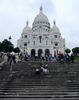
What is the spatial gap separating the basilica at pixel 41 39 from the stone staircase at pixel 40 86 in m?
78.6

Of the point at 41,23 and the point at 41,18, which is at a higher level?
the point at 41,18

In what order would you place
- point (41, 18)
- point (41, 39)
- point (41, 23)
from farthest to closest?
point (41, 18), point (41, 23), point (41, 39)

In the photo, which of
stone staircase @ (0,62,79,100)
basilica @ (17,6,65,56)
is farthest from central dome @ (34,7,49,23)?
stone staircase @ (0,62,79,100)

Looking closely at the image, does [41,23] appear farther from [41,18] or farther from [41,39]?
[41,39]

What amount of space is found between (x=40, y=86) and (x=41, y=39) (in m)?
87.6

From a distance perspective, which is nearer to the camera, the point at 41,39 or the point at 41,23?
the point at 41,39

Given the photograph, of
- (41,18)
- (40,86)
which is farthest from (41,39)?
(40,86)

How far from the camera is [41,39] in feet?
337

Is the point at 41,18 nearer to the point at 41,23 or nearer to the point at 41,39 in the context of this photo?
the point at 41,23

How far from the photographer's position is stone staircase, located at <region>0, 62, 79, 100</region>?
45.5 ft

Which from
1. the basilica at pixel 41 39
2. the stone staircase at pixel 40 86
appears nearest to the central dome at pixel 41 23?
the basilica at pixel 41 39

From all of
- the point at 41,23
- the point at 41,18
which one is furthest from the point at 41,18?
the point at 41,23

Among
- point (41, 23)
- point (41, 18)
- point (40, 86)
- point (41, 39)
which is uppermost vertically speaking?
point (41, 18)

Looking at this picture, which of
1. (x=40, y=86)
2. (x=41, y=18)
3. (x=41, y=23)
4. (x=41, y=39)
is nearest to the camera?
(x=40, y=86)
